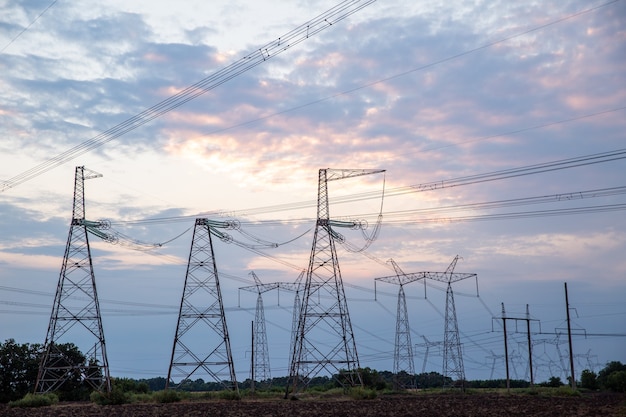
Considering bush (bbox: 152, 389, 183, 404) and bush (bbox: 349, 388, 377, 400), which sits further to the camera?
bush (bbox: 349, 388, 377, 400)

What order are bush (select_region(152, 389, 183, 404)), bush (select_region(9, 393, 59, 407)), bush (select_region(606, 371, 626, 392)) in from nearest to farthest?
bush (select_region(9, 393, 59, 407)), bush (select_region(152, 389, 183, 404)), bush (select_region(606, 371, 626, 392))

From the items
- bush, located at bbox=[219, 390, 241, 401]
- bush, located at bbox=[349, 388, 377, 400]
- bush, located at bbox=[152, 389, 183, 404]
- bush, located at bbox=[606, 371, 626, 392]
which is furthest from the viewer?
bush, located at bbox=[606, 371, 626, 392]

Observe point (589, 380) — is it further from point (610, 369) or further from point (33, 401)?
point (33, 401)

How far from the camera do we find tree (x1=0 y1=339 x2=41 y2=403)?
82.6 meters

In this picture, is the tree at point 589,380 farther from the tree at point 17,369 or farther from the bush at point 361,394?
the tree at point 17,369

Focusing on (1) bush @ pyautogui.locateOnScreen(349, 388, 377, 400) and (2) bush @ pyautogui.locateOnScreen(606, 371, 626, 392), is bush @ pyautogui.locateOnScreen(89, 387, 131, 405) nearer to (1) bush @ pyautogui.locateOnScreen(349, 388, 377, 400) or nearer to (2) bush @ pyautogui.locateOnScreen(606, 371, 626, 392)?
(1) bush @ pyautogui.locateOnScreen(349, 388, 377, 400)

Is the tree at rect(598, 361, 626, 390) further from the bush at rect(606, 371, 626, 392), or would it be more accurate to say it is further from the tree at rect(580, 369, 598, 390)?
the bush at rect(606, 371, 626, 392)

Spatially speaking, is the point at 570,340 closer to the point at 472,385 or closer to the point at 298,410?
the point at 298,410

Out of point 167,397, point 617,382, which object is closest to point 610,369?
point 617,382

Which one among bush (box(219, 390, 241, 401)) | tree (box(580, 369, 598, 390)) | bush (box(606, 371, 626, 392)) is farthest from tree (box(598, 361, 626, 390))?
bush (box(219, 390, 241, 401))

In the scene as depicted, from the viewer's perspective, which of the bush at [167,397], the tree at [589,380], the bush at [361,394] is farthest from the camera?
the tree at [589,380]

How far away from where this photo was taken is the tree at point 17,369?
82.6 meters

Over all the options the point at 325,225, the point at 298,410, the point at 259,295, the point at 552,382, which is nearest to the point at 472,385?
the point at 552,382

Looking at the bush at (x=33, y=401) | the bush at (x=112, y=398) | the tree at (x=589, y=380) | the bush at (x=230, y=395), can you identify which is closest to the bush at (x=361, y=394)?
the bush at (x=230, y=395)
